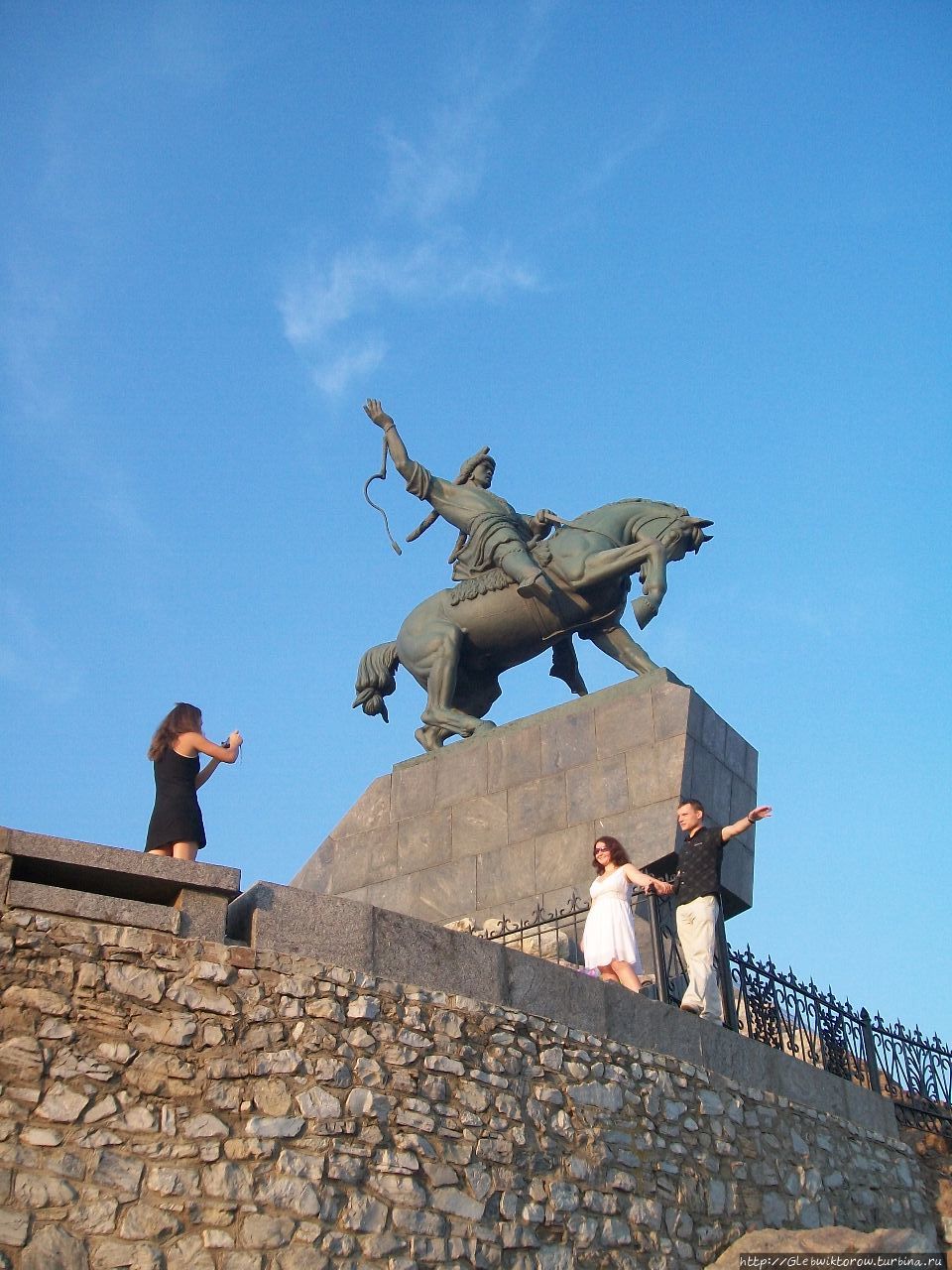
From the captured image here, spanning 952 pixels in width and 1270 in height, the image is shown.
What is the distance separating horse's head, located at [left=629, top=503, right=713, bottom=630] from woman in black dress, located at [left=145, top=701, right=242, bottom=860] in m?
6.21

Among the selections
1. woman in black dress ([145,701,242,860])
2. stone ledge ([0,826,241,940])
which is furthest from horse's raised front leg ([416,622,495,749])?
stone ledge ([0,826,241,940])

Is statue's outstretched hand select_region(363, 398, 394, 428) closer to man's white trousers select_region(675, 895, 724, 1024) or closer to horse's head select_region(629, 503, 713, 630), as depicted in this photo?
horse's head select_region(629, 503, 713, 630)

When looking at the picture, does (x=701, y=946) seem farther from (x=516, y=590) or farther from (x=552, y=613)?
(x=516, y=590)

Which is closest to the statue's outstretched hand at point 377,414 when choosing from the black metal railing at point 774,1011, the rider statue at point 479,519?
the rider statue at point 479,519

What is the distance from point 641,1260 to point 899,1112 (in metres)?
4.20

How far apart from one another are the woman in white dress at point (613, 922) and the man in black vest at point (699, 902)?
472 mm

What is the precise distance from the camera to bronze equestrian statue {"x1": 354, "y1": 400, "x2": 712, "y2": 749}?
13.4m

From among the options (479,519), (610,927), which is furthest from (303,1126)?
(479,519)

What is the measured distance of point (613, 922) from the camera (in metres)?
8.89

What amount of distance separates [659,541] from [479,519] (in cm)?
179

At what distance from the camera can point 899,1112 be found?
36.0 ft

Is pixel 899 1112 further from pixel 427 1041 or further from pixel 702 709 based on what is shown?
pixel 427 1041

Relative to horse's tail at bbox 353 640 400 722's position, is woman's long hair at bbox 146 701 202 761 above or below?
below

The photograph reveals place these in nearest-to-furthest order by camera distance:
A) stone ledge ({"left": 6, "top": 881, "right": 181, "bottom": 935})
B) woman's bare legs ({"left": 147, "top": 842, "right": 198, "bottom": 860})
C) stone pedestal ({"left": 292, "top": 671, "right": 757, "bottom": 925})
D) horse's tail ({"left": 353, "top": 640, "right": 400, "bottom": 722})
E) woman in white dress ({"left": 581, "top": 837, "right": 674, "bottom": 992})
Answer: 1. stone ledge ({"left": 6, "top": 881, "right": 181, "bottom": 935})
2. woman's bare legs ({"left": 147, "top": 842, "right": 198, "bottom": 860})
3. woman in white dress ({"left": 581, "top": 837, "right": 674, "bottom": 992})
4. stone pedestal ({"left": 292, "top": 671, "right": 757, "bottom": 925})
5. horse's tail ({"left": 353, "top": 640, "right": 400, "bottom": 722})
